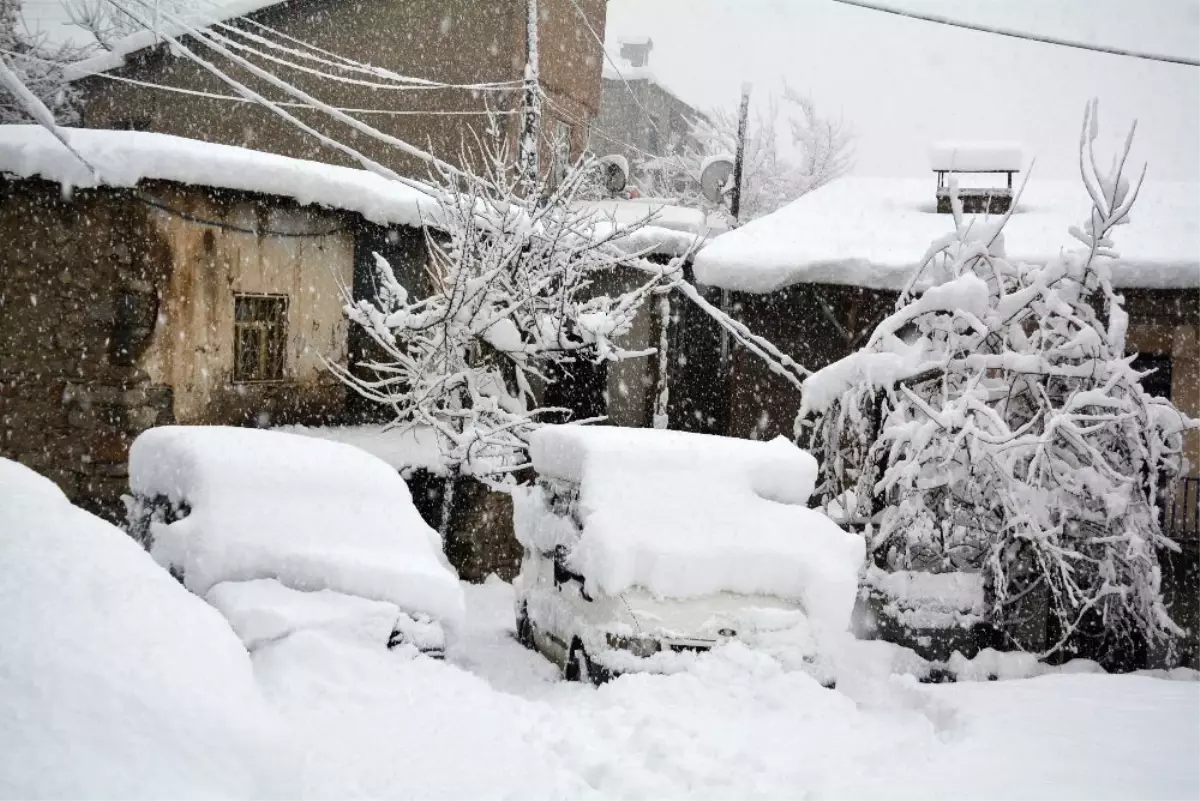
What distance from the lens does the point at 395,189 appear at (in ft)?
43.7

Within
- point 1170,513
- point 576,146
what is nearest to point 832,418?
point 1170,513

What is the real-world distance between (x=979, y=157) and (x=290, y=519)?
1273 centimetres

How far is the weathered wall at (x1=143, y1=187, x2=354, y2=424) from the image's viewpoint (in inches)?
450

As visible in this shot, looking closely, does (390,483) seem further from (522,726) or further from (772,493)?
(772,493)

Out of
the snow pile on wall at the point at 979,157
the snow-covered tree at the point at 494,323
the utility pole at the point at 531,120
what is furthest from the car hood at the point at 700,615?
the snow pile on wall at the point at 979,157

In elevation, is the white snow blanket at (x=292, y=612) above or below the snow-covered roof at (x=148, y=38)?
below

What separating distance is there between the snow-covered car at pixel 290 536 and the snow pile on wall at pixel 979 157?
1144 cm

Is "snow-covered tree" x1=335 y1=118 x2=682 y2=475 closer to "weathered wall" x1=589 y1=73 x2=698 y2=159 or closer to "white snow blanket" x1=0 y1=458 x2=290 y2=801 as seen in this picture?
"white snow blanket" x1=0 y1=458 x2=290 y2=801

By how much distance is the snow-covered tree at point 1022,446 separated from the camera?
9.26m

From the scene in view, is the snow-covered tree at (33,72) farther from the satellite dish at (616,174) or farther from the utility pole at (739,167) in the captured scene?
the utility pole at (739,167)

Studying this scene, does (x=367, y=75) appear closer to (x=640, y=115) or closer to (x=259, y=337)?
(x=259, y=337)

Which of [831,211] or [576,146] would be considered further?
[576,146]

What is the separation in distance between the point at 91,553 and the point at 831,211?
1375 cm

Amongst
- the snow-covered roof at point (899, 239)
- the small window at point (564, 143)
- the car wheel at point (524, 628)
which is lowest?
the car wheel at point (524, 628)
